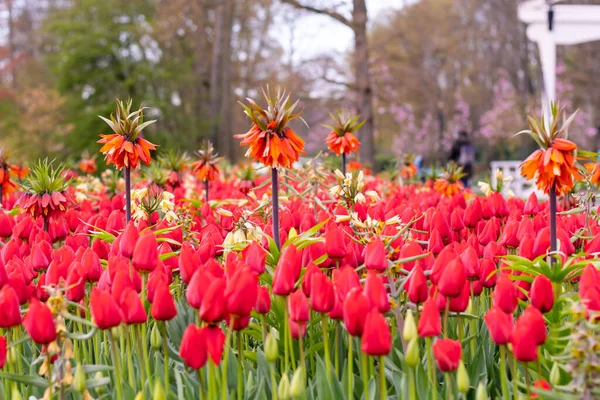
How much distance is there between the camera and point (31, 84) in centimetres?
3341

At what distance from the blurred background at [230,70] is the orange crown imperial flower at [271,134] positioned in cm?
1258

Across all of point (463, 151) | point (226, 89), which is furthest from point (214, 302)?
point (226, 89)

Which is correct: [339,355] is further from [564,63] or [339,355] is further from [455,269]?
[564,63]

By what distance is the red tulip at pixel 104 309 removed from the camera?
1891 millimetres

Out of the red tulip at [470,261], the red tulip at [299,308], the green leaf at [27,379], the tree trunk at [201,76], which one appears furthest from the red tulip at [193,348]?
the tree trunk at [201,76]

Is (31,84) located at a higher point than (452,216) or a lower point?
higher

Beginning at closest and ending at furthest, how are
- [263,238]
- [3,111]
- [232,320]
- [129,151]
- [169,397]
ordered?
[232,320], [169,397], [263,238], [129,151], [3,111]

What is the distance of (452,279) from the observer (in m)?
2.02

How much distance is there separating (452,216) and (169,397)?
5.84 feet

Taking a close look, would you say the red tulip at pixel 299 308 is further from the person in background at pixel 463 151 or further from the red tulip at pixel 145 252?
the person in background at pixel 463 151

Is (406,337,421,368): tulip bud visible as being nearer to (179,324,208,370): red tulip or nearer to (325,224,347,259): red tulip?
(179,324,208,370): red tulip

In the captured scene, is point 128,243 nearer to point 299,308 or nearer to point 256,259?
point 256,259

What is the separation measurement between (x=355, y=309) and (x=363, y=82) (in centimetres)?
1448

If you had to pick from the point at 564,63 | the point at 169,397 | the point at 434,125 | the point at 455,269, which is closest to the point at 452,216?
the point at 455,269
